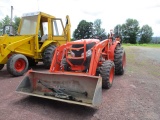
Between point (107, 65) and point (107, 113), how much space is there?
155 centimetres

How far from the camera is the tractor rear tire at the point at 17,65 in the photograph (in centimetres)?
686

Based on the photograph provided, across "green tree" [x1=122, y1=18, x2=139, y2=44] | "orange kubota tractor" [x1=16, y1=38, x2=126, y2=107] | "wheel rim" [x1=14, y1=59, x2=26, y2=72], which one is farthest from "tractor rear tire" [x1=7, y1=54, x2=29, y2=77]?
"green tree" [x1=122, y1=18, x2=139, y2=44]

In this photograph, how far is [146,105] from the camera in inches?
169

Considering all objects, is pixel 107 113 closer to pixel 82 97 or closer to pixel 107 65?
pixel 82 97

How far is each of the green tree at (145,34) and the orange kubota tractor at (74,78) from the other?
177ft

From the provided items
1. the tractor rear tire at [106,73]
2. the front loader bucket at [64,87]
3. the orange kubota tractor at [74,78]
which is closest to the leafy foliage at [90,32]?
the orange kubota tractor at [74,78]

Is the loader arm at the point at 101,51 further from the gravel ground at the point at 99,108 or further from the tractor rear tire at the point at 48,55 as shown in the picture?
the tractor rear tire at the point at 48,55

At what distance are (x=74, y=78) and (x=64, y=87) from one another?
313mm

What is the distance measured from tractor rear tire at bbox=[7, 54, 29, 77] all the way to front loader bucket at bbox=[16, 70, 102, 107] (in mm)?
2320

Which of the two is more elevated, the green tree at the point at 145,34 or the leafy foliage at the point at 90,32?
the green tree at the point at 145,34

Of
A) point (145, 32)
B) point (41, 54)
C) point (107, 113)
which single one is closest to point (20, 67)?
point (41, 54)

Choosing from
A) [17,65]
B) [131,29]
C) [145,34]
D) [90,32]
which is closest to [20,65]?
[17,65]

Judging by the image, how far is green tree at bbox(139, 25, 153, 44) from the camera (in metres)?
57.4

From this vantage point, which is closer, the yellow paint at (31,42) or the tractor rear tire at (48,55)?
the yellow paint at (31,42)
